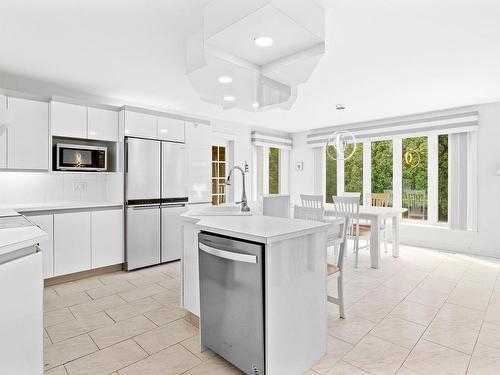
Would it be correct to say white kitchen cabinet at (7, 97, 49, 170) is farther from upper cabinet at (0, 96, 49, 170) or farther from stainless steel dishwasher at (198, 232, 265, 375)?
stainless steel dishwasher at (198, 232, 265, 375)

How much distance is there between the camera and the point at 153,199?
12.9 ft

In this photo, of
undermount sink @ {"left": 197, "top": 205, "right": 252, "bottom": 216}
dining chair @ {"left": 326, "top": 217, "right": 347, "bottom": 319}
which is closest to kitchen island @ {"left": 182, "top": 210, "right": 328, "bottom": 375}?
undermount sink @ {"left": 197, "top": 205, "right": 252, "bottom": 216}

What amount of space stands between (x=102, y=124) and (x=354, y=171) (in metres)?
4.65

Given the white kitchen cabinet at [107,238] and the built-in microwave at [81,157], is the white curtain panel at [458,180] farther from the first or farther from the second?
the built-in microwave at [81,157]

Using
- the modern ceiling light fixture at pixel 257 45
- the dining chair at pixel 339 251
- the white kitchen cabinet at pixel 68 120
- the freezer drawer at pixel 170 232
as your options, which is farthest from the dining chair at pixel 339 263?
the white kitchen cabinet at pixel 68 120

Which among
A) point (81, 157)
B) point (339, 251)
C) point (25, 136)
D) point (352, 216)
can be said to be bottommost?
point (339, 251)

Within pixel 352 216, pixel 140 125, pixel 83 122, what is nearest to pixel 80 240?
pixel 83 122

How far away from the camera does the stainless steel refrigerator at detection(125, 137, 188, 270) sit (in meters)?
3.75

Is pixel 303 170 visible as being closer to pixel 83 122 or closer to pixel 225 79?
pixel 83 122

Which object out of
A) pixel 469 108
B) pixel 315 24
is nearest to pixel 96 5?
pixel 315 24

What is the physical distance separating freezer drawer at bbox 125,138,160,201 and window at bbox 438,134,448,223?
4.52 meters

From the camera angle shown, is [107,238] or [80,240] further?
[107,238]

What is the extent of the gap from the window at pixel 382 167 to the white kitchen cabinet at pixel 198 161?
10.7 ft

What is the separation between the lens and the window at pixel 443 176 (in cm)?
499
